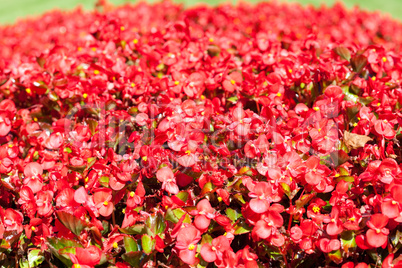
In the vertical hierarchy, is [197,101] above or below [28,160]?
above

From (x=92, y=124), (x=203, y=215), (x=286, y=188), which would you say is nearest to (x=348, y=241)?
(x=286, y=188)

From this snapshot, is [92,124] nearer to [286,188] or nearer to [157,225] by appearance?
[157,225]

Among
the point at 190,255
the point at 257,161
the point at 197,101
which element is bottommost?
the point at 190,255

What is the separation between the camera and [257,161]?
5.07 feet

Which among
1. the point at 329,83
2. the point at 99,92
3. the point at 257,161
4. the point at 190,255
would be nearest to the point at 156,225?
the point at 190,255

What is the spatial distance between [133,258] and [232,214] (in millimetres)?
404

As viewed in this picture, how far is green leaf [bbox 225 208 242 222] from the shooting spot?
1481mm

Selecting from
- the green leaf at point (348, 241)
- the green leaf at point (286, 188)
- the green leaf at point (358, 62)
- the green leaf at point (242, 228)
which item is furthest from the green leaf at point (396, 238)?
the green leaf at point (358, 62)

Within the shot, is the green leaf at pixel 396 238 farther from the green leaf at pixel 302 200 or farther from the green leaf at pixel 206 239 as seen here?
the green leaf at pixel 206 239

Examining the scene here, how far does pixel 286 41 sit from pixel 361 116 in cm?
107

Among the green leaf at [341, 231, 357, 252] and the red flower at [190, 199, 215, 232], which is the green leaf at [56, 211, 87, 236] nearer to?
the red flower at [190, 199, 215, 232]

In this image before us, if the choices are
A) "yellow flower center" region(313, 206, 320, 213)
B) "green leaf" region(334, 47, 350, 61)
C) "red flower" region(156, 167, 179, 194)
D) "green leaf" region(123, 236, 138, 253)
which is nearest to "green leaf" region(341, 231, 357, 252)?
"yellow flower center" region(313, 206, 320, 213)

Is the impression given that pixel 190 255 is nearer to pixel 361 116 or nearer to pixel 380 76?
pixel 361 116

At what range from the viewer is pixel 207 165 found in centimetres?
152
